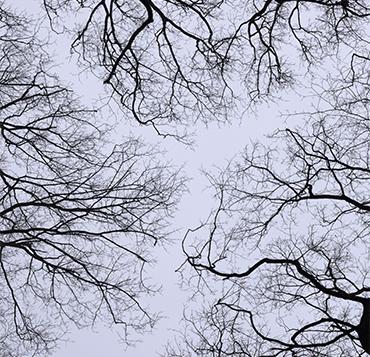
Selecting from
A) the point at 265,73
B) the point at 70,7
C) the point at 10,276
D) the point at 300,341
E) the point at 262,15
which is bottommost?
the point at 300,341

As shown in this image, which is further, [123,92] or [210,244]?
[123,92]

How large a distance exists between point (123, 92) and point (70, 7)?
1.66 meters

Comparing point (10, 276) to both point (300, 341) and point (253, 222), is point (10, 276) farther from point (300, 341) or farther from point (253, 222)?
point (300, 341)

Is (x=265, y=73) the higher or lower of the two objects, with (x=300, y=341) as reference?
higher

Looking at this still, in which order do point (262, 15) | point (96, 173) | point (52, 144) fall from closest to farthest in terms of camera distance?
point (96, 173) < point (52, 144) < point (262, 15)

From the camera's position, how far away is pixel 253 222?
305 inches

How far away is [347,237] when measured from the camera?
290 inches

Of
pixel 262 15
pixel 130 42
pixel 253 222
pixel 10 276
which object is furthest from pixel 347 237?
pixel 10 276

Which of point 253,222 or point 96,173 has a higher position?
point 96,173

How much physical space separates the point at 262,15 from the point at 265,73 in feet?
3.22

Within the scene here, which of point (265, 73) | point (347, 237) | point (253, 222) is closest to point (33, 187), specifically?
point (253, 222)

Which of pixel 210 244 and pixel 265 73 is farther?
pixel 265 73

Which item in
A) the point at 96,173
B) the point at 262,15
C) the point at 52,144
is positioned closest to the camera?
the point at 96,173

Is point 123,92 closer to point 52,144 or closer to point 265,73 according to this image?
point 52,144
